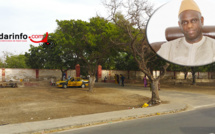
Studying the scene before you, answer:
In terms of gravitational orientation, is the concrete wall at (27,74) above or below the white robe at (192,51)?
below

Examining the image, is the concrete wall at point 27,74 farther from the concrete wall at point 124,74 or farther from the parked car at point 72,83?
the concrete wall at point 124,74

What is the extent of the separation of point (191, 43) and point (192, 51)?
4.7 inches

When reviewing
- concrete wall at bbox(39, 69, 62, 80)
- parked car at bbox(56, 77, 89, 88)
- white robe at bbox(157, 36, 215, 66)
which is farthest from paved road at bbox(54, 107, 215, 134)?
concrete wall at bbox(39, 69, 62, 80)

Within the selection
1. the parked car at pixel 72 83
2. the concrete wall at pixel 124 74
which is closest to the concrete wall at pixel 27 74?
the parked car at pixel 72 83

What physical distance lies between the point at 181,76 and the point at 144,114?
41.0 m

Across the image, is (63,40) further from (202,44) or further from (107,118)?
(202,44)

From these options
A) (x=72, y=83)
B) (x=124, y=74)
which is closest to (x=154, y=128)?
(x=72, y=83)

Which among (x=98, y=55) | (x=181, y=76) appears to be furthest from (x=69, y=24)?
(x=181, y=76)

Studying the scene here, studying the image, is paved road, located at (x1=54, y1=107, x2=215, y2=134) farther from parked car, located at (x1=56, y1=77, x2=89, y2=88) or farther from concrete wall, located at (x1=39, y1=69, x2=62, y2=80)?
concrete wall, located at (x1=39, y1=69, x2=62, y2=80)

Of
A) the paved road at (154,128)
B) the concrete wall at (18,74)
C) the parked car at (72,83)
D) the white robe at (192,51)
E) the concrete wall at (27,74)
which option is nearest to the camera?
the white robe at (192,51)

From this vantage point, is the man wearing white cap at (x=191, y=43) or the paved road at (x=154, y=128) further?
the paved road at (x=154, y=128)

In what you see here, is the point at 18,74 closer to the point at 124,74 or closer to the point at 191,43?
the point at 124,74

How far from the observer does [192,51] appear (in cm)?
271

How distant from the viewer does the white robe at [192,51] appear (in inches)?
103
